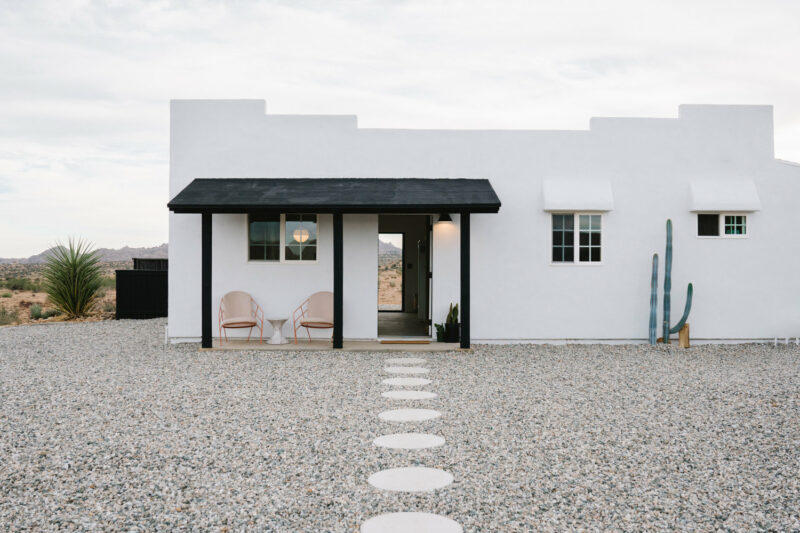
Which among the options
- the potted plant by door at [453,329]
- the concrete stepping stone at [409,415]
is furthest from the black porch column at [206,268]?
the concrete stepping stone at [409,415]

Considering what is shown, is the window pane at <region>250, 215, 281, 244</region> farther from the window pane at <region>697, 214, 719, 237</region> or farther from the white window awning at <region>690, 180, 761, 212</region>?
the window pane at <region>697, 214, 719, 237</region>

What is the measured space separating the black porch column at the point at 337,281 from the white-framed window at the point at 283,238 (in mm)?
1084

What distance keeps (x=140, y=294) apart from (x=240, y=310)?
630 centimetres

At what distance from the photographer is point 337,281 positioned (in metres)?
9.07

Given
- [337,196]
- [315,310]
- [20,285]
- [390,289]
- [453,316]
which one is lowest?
[453,316]

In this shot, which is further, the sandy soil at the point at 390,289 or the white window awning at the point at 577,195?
the sandy soil at the point at 390,289

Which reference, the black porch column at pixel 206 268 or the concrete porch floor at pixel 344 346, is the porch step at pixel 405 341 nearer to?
the concrete porch floor at pixel 344 346

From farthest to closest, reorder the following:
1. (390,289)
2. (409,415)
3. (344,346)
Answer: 1. (390,289)
2. (344,346)
3. (409,415)

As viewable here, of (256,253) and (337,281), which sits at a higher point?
(256,253)

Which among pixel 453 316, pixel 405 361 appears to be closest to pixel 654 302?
pixel 453 316

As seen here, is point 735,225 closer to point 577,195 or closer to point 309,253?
point 577,195

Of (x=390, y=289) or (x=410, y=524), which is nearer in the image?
(x=410, y=524)

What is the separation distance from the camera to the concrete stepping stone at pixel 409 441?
14.3ft

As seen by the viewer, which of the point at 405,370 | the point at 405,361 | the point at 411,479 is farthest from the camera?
the point at 405,361
